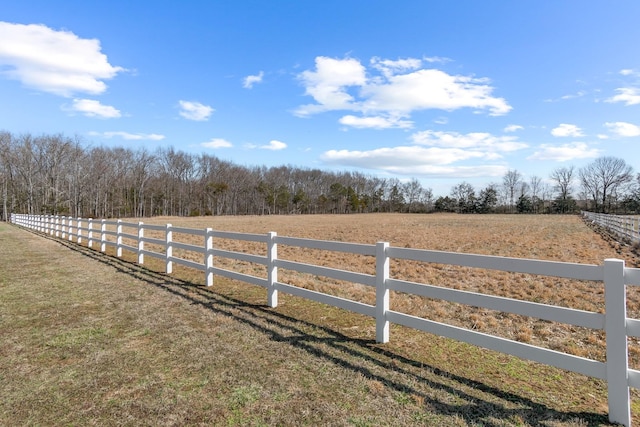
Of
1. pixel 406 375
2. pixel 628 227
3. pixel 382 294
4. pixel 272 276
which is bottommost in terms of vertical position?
pixel 406 375

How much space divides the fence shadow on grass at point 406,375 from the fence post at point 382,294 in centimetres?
18

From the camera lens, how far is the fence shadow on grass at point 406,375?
2949 mm

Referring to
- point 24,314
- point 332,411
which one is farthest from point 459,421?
point 24,314

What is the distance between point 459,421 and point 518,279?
7.43 metres

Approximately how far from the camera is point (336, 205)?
4609 inches

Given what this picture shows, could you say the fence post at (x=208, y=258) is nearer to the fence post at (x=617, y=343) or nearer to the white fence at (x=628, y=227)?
the fence post at (x=617, y=343)

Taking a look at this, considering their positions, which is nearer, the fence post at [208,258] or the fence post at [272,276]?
the fence post at [272,276]

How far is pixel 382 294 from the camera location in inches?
182

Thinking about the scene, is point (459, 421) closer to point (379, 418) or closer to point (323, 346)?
point (379, 418)

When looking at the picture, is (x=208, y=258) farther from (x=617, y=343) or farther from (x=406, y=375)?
(x=617, y=343)

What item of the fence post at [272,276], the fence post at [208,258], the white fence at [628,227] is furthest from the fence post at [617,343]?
the white fence at [628,227]

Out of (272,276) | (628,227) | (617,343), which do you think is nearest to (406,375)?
(617,343)

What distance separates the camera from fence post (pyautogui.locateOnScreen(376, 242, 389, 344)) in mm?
4555

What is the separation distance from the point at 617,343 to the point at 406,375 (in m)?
1.78
